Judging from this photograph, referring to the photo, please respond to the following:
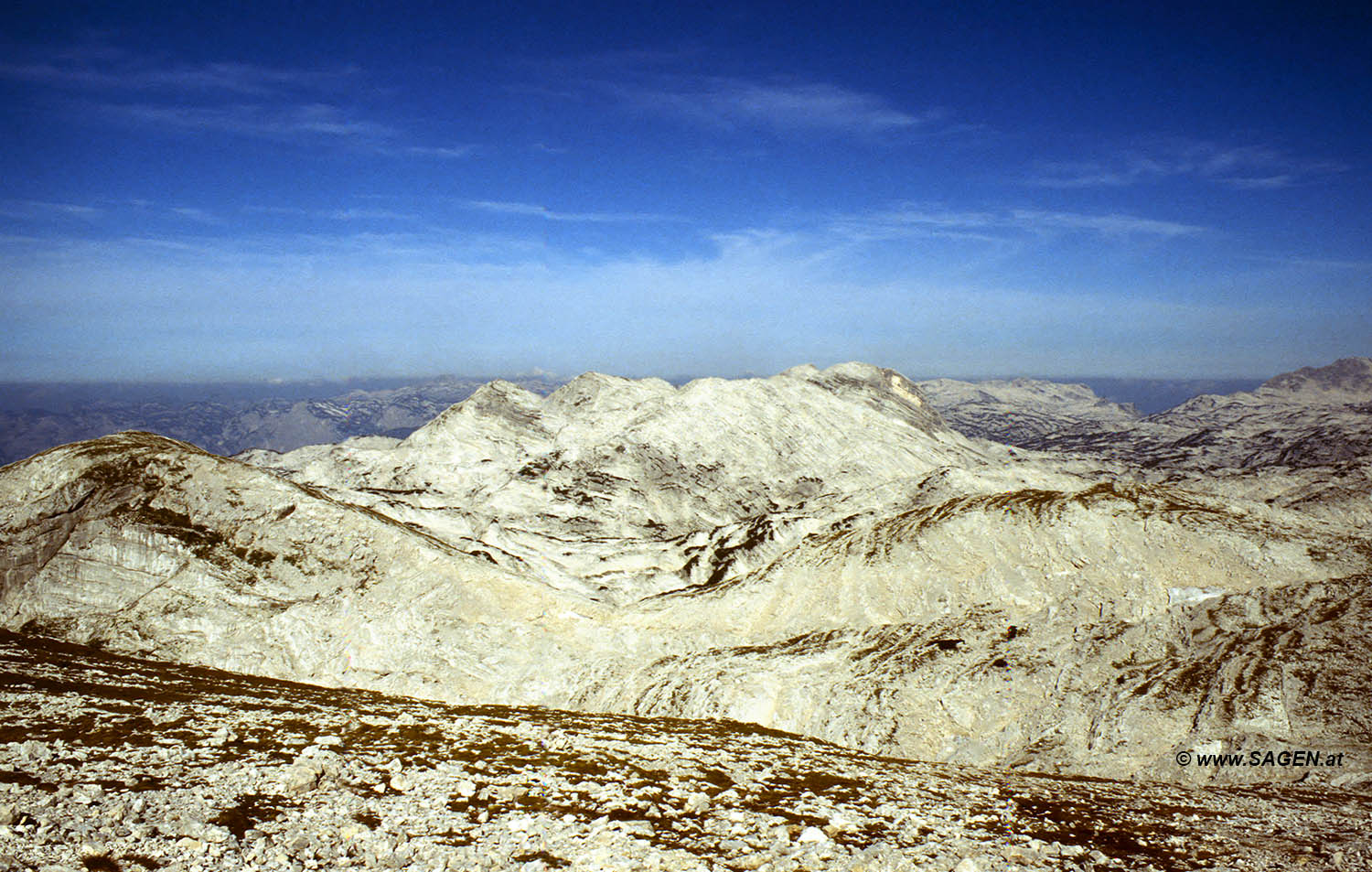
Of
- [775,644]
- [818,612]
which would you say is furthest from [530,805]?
[818,612]

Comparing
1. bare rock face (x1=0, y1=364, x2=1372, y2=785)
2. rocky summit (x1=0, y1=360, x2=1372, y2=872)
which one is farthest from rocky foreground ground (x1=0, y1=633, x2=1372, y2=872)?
bare rock face (x1=0, y1=364, x2=1372, y2=785)

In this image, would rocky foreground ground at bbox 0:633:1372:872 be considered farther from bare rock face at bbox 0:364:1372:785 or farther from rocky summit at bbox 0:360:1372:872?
bare rock face at bbox 0:364:1372:785

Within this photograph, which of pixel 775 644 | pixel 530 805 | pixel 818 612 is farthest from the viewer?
pixel 818 612

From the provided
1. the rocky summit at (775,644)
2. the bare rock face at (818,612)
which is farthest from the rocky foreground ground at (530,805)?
the bare rock face at (818,612)

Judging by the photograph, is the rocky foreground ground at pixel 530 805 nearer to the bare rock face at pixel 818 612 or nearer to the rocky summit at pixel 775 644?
the rocky summit at pixel 775 644

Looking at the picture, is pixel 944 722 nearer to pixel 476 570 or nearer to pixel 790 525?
pixel 476 570

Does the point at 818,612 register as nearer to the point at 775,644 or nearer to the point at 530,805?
the point at 775,644

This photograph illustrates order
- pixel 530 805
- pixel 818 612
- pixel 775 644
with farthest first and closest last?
pixel 818 612 < pixel 775 644 < pixel 530 805
